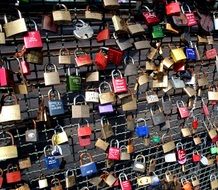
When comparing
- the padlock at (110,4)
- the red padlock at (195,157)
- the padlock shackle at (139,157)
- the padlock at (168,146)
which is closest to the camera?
the padlock at (110,4)

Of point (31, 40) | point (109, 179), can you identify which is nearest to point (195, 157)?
point (109, 179)

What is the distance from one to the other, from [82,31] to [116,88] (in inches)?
25.2

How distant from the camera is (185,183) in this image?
4.54 meters

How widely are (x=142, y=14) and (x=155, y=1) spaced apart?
0.94ft

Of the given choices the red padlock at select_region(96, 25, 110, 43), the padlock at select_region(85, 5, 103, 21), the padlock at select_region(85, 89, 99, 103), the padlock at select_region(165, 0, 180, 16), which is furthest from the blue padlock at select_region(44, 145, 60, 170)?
the padlock at select_region(165, 0, 180, 16)

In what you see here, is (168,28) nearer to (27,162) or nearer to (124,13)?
(124,13)

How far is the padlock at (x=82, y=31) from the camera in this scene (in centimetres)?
317

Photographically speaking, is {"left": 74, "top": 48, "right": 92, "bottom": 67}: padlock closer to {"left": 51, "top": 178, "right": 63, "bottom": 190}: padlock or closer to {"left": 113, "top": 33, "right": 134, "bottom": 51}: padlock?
{"left": 113, "top": 33, "right": 134, "bottom": 51}: padlock

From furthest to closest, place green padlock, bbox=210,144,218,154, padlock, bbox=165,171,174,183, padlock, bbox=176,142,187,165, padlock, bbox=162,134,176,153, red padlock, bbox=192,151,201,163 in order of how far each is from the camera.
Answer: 1. green padlock, bbox=210,144,218,154
2. red padlock, bbox=192,151,201,163
3. padlock, bbox=165,171,174,183
4. padlock, bbox=176,142,187,165
5. padlock, bbox=162,134,176,153

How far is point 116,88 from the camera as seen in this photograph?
333 centimetres

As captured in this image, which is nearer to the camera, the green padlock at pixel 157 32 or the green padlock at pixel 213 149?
the green padlock at pixel 157 32

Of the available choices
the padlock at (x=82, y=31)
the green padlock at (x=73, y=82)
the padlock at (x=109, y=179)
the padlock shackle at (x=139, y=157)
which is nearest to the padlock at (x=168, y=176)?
the padlock shackle at (x=139, y=157)

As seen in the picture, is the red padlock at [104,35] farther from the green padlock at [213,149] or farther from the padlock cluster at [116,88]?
the green padlock at [213,149]

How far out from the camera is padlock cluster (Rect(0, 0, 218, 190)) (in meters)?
2.98
